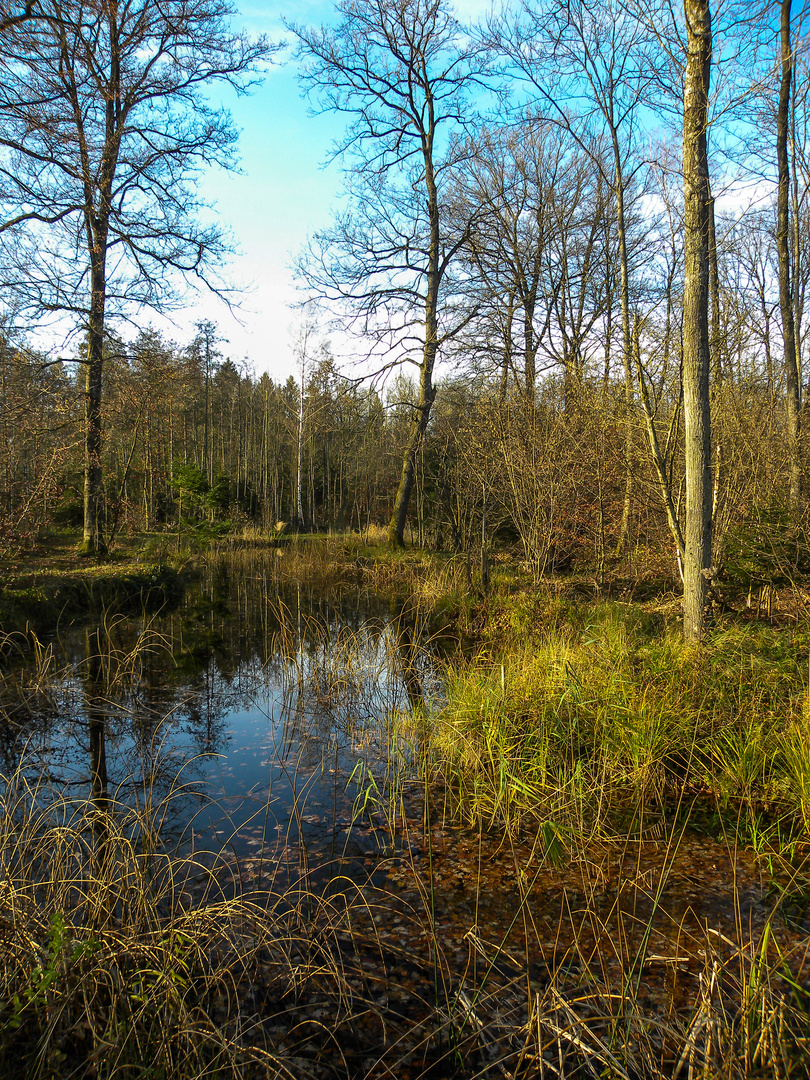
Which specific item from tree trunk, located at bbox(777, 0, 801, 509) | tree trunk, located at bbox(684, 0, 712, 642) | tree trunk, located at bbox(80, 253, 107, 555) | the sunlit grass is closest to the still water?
the sunlit grass

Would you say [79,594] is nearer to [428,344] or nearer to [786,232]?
[428,344]

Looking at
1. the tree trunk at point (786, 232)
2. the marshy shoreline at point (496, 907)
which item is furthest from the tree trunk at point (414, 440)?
the marshy shoreline at point (496, 907)

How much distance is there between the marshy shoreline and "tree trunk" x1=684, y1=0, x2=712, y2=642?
2.36ft

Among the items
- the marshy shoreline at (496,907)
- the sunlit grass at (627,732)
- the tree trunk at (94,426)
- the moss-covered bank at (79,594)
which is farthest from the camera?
the tree trunk at (94,426)

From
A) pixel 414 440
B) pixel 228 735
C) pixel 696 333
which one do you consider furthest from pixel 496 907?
pixel 414 440

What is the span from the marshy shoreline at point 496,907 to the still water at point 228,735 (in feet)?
0.56

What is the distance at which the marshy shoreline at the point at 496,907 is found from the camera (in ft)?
6.43

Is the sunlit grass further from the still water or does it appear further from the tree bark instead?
the tree bark

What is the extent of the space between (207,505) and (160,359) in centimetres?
732

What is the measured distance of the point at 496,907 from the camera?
3.02 meters

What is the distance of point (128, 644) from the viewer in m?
7.71

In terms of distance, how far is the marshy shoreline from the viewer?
196 centimetres

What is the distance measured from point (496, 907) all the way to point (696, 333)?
5.15 meters

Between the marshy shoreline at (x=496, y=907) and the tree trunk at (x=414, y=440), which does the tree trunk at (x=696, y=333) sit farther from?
the tree trunk at (x=414, y=440)
